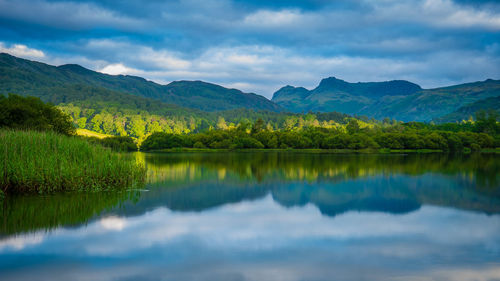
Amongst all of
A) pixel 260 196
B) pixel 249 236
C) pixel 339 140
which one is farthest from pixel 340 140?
pixel 249 236

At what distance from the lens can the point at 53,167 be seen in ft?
53.1

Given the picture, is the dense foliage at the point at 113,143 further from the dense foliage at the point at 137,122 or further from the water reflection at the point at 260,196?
the dense foliage at the point at 137,122

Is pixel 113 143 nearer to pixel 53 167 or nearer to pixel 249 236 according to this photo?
pixel 53 167

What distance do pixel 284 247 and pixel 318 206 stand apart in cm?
666

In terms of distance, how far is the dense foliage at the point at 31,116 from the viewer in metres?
32.4

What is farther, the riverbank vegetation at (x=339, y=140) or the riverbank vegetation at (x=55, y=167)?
the riverbank vegetation at (x=339, y=140)

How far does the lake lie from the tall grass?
1.04m

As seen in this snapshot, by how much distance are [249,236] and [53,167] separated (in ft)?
34.4

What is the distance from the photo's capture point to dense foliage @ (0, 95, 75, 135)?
32406mm

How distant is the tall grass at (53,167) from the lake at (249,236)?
1040 millimetres

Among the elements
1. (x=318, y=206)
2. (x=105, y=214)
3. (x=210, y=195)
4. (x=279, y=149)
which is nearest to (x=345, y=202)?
(x=318, y=206)

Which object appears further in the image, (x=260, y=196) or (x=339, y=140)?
(x=339, y=140)

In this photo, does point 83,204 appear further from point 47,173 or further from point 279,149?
point 279,149

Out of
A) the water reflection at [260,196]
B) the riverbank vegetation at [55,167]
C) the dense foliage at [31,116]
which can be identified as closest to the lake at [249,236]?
the water reflection at [260,196]
